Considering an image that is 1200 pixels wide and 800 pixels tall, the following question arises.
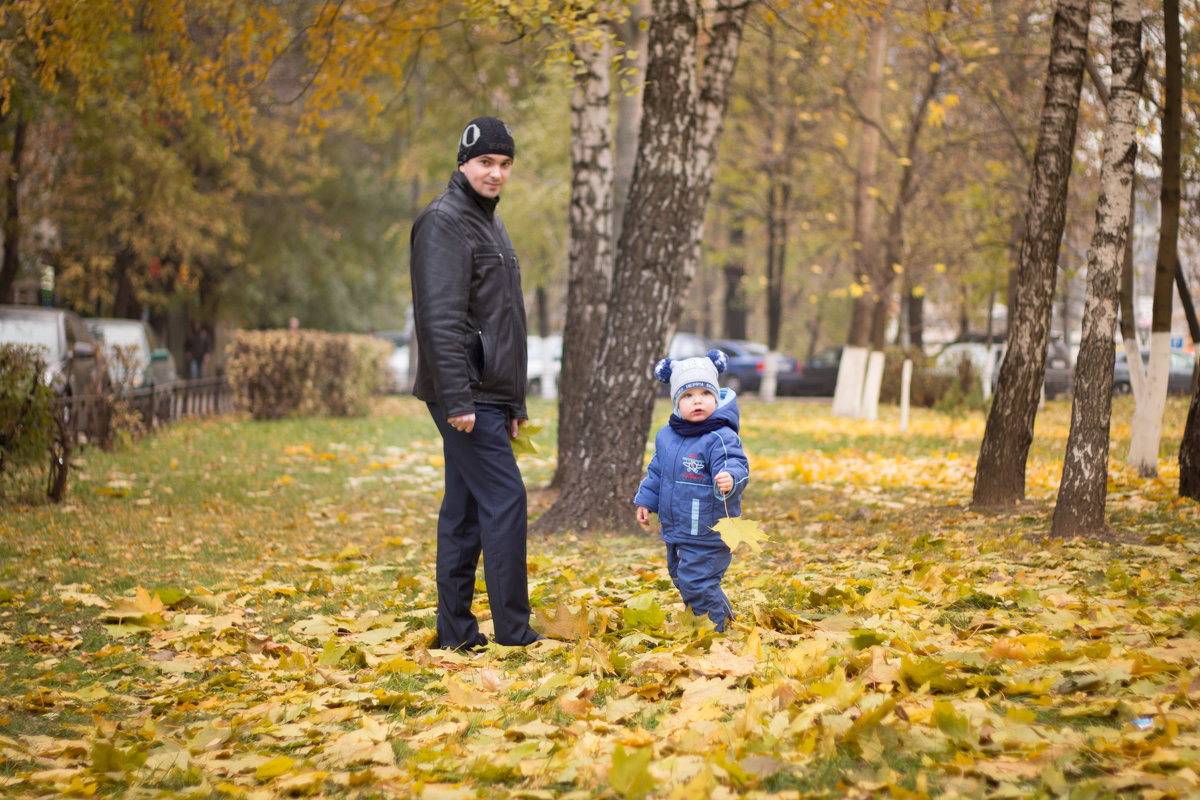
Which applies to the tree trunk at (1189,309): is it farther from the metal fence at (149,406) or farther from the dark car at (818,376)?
the dark car at (818,376)

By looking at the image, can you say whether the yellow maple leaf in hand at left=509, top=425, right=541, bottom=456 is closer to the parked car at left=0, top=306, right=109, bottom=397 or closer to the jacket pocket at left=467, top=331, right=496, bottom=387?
the jacket pocket at left=467, top=331, right=496, bottom=387

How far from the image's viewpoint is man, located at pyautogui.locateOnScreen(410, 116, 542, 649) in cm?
401

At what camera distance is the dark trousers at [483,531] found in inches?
163

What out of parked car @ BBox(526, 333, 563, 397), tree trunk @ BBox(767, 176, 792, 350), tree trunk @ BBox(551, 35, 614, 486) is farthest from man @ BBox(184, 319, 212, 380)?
tree trunk @ BBox(551, 35, 614, 486)

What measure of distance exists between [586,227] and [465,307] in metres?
5.31

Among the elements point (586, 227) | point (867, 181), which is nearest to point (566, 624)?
point (586, 227)

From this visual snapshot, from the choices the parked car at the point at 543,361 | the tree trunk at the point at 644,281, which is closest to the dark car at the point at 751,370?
the parked car at the point at 543,361

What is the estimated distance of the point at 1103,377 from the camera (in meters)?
6.04

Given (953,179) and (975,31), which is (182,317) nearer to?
(953,179)

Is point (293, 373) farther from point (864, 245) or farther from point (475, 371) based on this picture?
point (475, 371)

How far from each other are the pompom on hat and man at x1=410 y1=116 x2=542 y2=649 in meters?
0.64

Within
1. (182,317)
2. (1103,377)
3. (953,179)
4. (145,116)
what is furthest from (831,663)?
(182,317)

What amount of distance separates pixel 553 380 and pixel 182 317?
1402cm

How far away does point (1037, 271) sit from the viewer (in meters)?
7.24
